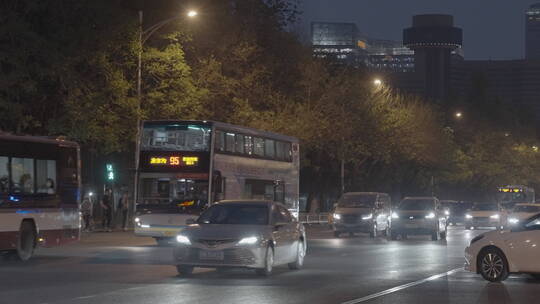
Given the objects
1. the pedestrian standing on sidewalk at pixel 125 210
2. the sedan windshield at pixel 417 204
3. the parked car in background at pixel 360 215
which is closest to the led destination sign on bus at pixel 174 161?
the sedan windshield at pixel 417 204

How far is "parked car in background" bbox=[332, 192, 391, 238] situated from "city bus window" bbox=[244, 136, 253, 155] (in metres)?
8.85

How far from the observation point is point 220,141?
36.1 meters

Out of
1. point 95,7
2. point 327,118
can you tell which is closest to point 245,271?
point 95,7

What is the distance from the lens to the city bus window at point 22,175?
2595cm

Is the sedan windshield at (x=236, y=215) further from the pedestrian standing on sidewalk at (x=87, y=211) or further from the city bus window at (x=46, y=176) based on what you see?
the pedestrian standing on sidewalk at (x=87, y=211)

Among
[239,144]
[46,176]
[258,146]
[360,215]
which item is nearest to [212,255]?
[46,176]

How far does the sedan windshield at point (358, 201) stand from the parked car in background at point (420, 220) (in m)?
3.01

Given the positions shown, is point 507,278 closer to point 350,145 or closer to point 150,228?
point 150,228

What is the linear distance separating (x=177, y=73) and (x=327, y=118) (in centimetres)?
2518

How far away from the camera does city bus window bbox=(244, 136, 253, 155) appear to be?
39.0m

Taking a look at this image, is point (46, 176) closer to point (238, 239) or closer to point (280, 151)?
point (238, 239)

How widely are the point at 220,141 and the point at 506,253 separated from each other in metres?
16.2

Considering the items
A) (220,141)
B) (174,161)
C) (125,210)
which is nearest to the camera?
(174,161)

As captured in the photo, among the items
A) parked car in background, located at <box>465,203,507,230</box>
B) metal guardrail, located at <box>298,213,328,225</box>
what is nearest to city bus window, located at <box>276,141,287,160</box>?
parked car in background, located at <box>465,203,507,230</box>
